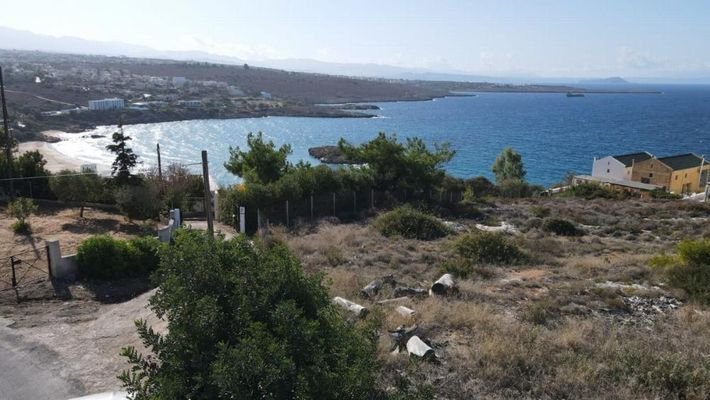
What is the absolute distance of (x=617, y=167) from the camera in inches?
2114

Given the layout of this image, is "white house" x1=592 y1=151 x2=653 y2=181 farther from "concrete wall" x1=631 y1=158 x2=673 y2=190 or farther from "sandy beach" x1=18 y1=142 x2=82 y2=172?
"sandy beach" x1=18 y1=142 x2=82 y2=172

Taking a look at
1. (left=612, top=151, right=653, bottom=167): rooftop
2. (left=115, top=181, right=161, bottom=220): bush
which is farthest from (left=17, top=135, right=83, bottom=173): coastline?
(left=612, top=151, right=653, bottom=167): rooftop

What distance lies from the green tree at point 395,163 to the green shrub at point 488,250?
11.8 metres

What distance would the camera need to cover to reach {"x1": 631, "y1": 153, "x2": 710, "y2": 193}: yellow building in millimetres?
49866

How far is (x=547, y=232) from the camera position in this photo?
71.3 ft

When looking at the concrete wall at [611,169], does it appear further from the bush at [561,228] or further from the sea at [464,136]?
the bush at [561,228]

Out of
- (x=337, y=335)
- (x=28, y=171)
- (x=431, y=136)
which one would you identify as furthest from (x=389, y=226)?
(x=431, y=136)

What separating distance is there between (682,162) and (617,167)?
233 inches

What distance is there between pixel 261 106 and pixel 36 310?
441 feet

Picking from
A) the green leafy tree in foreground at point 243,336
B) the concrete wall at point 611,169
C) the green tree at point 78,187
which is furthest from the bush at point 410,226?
the concrete wall at point 611,169

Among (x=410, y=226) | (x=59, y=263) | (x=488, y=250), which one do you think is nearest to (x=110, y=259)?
(x=59, y=263)

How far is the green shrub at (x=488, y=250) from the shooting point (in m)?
16.2

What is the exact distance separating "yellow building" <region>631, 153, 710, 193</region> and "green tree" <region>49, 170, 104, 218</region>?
46721 mm

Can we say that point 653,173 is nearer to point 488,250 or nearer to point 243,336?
point 488,250
